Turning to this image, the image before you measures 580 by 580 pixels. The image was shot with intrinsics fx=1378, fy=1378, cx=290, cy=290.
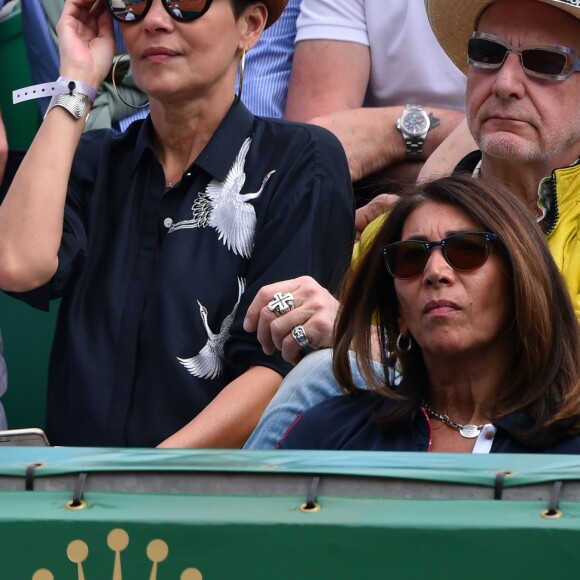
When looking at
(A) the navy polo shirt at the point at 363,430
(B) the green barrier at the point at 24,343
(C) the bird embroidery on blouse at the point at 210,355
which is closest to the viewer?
(A) the navy polo shirt at the point at 363,430

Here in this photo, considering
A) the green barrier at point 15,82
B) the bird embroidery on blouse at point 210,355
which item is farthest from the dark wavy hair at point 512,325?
the green barrier at point 15,82

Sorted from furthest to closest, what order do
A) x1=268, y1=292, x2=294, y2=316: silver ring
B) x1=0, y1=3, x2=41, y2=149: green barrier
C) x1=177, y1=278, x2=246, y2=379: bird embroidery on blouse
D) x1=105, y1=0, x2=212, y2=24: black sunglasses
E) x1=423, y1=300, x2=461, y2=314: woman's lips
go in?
x1=0, y1=3, x2=41, y2=149: green barrier < x1=105, y1=0, x2=212, y2=24: black sunglasses < x1=177, y1=278, x2=246, y2=379: bird embroidery on blouse < x1=268, y1=292, x2=294, y2=316: silver ring < x1=423, y1=300, x2=461, y2=314: woman's lips

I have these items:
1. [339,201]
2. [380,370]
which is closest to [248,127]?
[339,201]

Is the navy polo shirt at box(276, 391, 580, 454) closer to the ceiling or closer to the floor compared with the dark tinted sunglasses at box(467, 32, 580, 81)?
closer to the floor

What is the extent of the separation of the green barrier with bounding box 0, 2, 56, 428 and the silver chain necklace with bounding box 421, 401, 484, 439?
1490mm

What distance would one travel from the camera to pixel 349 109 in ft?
12.6

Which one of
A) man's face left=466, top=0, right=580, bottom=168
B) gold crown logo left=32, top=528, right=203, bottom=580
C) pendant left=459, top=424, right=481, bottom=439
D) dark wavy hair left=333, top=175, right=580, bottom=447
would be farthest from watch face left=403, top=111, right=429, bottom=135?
gold crown logo left=32, top=528, right=203, bottom=580

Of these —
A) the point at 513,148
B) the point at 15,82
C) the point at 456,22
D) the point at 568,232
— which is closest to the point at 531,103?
the point at 513,148

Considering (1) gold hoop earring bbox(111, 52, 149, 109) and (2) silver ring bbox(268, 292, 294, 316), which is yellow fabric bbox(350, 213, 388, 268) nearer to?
(2) silver ring bbox(268, 292, 294, 316)

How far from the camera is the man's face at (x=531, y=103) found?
3.00 metres

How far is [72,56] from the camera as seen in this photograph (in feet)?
10.9

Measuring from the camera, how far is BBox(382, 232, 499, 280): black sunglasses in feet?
7.66

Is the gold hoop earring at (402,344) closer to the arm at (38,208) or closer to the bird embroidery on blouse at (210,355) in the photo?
the bird embroidery on blouse at (210,355)

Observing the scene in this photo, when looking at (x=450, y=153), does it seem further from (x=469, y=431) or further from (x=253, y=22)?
(x=469, y=431)
